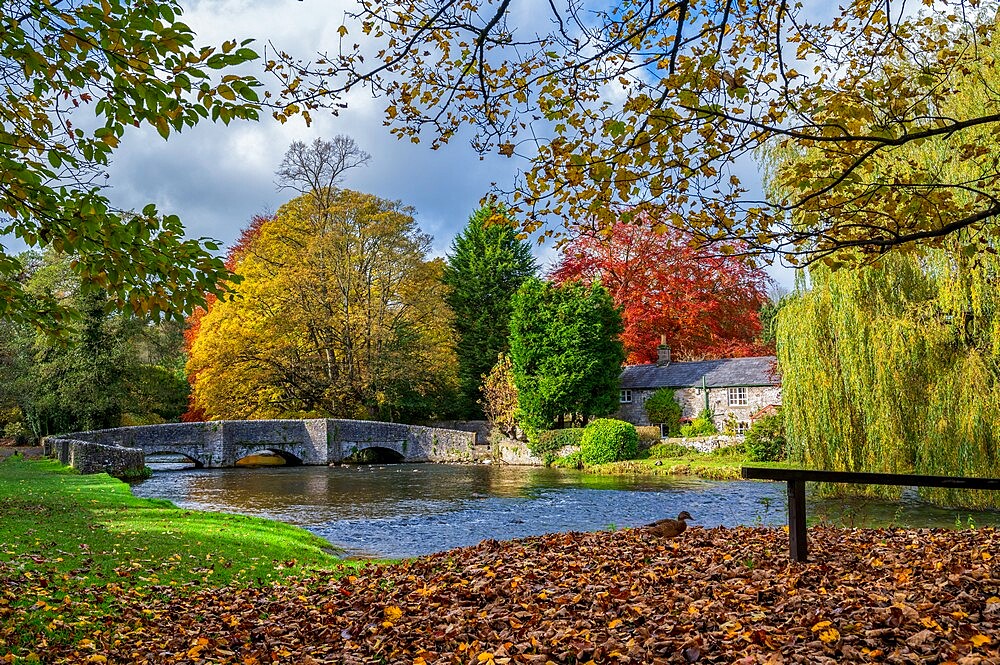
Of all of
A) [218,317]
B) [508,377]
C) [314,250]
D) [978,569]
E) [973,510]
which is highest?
[314,250]

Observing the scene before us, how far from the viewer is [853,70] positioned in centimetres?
555

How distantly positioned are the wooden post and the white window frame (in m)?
26.4

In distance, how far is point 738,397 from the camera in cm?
3194

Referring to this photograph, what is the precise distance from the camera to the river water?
44.9ft

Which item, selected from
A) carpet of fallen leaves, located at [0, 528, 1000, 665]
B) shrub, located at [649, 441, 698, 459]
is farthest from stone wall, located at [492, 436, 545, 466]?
carpet of fallen leaves, located at [0, 528, 1000, 665]

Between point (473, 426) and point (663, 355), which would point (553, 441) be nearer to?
point (663, 355)

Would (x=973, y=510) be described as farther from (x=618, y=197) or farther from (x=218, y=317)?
(x=218, y=317)

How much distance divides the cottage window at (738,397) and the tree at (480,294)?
12211 millimetres

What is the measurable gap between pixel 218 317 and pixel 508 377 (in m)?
13.4

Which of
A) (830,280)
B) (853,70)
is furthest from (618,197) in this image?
(830,280)

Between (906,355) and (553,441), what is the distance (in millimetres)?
18131

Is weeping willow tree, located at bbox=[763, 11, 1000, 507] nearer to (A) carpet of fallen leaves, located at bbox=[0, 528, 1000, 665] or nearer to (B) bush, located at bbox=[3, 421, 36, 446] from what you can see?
(A) carpet of fallen leaves, located at bbox=[0, 528, 1000, 665]

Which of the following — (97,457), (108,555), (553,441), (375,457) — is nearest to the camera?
(108,555)

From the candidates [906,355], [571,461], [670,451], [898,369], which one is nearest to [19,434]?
[571,461]
